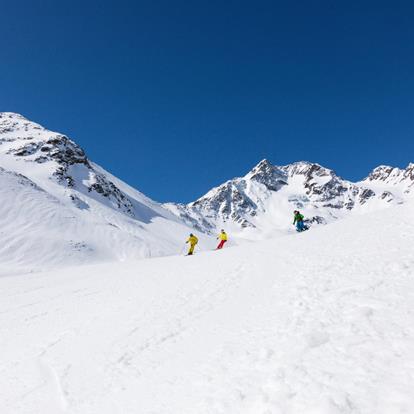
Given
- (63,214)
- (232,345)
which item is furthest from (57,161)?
(232,345)

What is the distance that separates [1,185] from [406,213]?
186 ft

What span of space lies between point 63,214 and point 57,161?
37.2 meters

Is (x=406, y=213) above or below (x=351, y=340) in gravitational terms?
above

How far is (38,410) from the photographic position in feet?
15.0

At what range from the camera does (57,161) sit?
8700 cm

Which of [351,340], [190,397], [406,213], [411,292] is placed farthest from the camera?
[406,213]

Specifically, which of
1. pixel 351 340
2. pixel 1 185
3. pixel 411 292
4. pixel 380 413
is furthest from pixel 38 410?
pixel 1 185

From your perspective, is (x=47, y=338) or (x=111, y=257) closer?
(x=47, y=338)

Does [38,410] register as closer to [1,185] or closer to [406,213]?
[406,213]

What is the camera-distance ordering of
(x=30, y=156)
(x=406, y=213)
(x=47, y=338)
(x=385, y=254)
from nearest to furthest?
(x=47, y=338) < (x=385, y=254) < (x=406, y=213) < (x=30, y=156)

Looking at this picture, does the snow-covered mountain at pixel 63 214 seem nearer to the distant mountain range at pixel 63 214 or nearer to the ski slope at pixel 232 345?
the distant mountain range at pixel 63 214

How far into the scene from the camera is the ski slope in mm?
4195

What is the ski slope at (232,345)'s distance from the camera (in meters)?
4.20

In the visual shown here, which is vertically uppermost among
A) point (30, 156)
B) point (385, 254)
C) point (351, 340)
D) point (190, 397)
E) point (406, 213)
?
point (30, 156)
